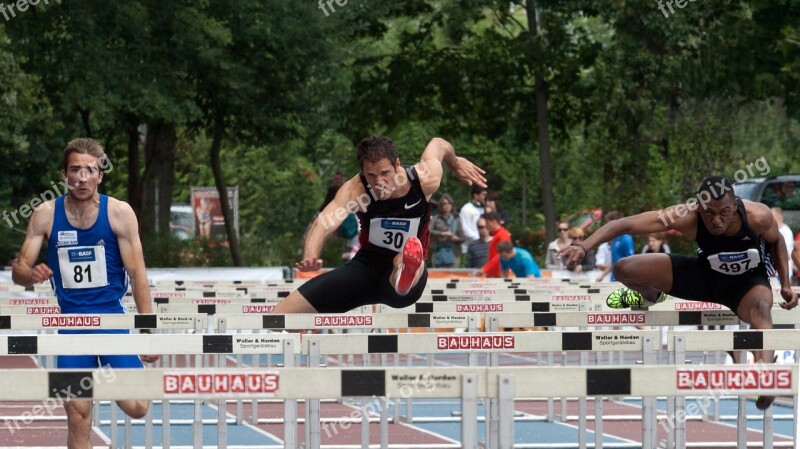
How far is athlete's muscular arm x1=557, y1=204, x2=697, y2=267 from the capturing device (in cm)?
866

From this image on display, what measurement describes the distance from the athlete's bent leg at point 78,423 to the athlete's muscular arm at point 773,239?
14.3 ft

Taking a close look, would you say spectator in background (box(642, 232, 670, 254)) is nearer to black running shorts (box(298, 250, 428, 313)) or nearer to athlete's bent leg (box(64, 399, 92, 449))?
black running shorts (box(298, 250, 428, 313))

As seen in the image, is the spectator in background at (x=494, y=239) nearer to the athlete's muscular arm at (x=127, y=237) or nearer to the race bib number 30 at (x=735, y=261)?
the race bib number 30 at (x=735, y=261)

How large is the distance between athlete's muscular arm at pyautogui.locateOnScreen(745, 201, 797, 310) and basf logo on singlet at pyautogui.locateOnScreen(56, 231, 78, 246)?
4.25 meters

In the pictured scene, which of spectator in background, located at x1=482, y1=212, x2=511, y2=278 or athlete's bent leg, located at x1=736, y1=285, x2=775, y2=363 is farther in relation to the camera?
spectator in background, located at x1=482, y1=212, x2=511, y2=278

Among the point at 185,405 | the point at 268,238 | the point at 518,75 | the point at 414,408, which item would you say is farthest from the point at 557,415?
the point at 268,238

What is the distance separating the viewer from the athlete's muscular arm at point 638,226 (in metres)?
8.66

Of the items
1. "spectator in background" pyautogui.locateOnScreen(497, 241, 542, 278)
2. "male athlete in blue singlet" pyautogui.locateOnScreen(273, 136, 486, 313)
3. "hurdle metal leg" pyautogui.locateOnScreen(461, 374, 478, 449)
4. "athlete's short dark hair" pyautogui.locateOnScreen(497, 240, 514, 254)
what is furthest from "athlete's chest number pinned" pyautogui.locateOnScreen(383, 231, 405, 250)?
"spectator in background" pyautogui.locateOnScreen(497, 241, 542, 278)

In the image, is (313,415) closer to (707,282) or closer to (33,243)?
(33,243)

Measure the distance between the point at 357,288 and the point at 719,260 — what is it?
7.68 ft

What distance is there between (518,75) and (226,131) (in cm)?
669

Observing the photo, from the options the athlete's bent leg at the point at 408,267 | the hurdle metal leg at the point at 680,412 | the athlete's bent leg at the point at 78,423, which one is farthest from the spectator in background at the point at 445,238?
the athlete's bent leg at the point at 78,423

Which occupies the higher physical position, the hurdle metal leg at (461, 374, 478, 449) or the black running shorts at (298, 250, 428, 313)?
the black running shorts at (298, 250, 428, 313)

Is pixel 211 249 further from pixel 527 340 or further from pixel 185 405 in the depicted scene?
pixel 527 340
